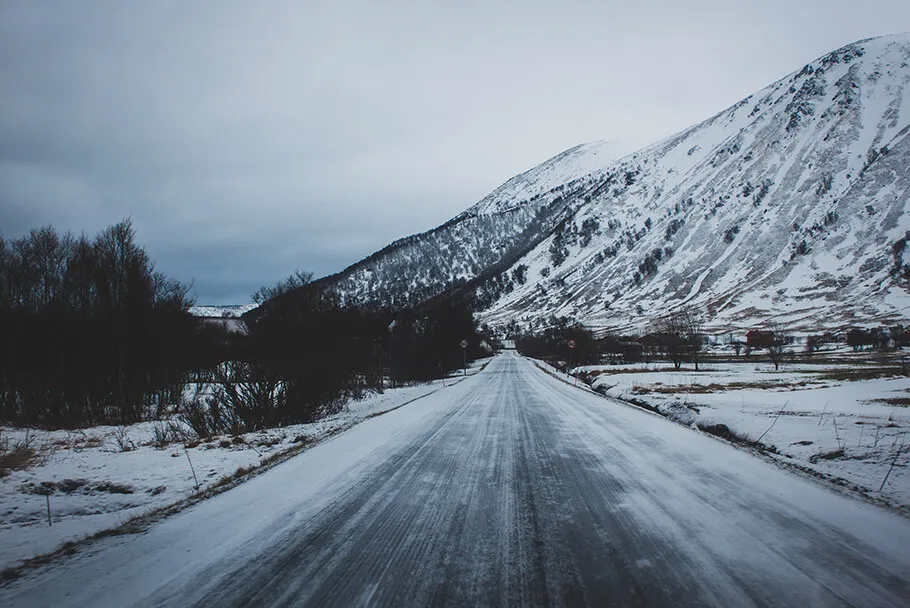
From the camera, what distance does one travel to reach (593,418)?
11.6 meters

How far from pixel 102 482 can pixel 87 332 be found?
39.9ft

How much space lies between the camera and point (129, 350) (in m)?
16.5

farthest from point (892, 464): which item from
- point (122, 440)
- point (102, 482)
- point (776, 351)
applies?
point (776, 351)

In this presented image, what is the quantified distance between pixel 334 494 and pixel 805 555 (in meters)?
4.64

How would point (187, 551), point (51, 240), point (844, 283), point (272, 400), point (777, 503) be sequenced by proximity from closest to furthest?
point (187, 551) < point (777, 503) < point (272, 400) < point (51, 240) < point (844, 283)

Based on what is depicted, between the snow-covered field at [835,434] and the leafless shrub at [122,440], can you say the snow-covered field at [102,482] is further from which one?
the snow-covered field at [835,434]

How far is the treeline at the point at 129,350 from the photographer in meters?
13.6

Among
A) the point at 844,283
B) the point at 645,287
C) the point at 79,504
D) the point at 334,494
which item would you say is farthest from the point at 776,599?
the point at 645,287

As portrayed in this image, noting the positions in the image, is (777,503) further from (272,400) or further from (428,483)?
(272,400)

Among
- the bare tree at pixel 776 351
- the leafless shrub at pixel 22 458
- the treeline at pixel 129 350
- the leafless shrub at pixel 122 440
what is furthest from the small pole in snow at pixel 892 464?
the bare tree at pixel 776 351

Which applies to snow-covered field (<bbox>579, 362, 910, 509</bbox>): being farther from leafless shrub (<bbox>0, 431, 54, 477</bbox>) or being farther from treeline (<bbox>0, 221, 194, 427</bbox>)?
treeline (<bbox>0, 221, 194, 427</bbox>)

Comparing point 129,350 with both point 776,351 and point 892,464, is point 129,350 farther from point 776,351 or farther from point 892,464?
point 776,351

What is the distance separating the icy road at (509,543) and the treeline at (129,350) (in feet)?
25.1

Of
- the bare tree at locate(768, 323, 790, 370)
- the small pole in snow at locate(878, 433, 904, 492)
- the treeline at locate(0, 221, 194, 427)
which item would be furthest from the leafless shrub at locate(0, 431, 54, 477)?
→ the bare tree at locate(768, 323, 790, 370)
